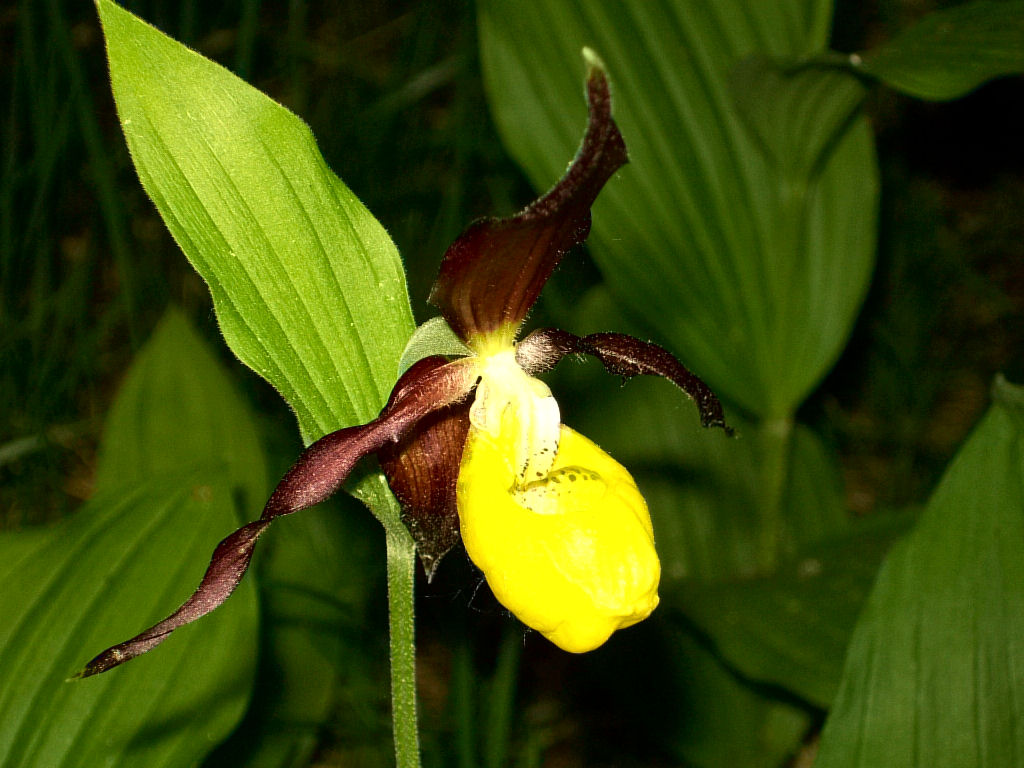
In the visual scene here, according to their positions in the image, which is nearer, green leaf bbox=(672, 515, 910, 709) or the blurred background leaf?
the blurred background leaf

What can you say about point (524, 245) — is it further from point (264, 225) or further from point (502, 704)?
point (502, 704)

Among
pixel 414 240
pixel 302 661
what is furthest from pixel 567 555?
pixel 414 240

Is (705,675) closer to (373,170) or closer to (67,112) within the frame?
(373,170)

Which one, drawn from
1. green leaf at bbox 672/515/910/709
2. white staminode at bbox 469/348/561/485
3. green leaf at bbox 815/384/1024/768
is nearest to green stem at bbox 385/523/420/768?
white staminode at bbox 469/348/561/485

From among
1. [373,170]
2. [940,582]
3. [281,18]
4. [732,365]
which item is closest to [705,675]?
[732,365]

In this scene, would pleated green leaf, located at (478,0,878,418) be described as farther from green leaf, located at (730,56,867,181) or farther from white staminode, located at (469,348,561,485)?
white staminode, located at (469,348,561,485)
